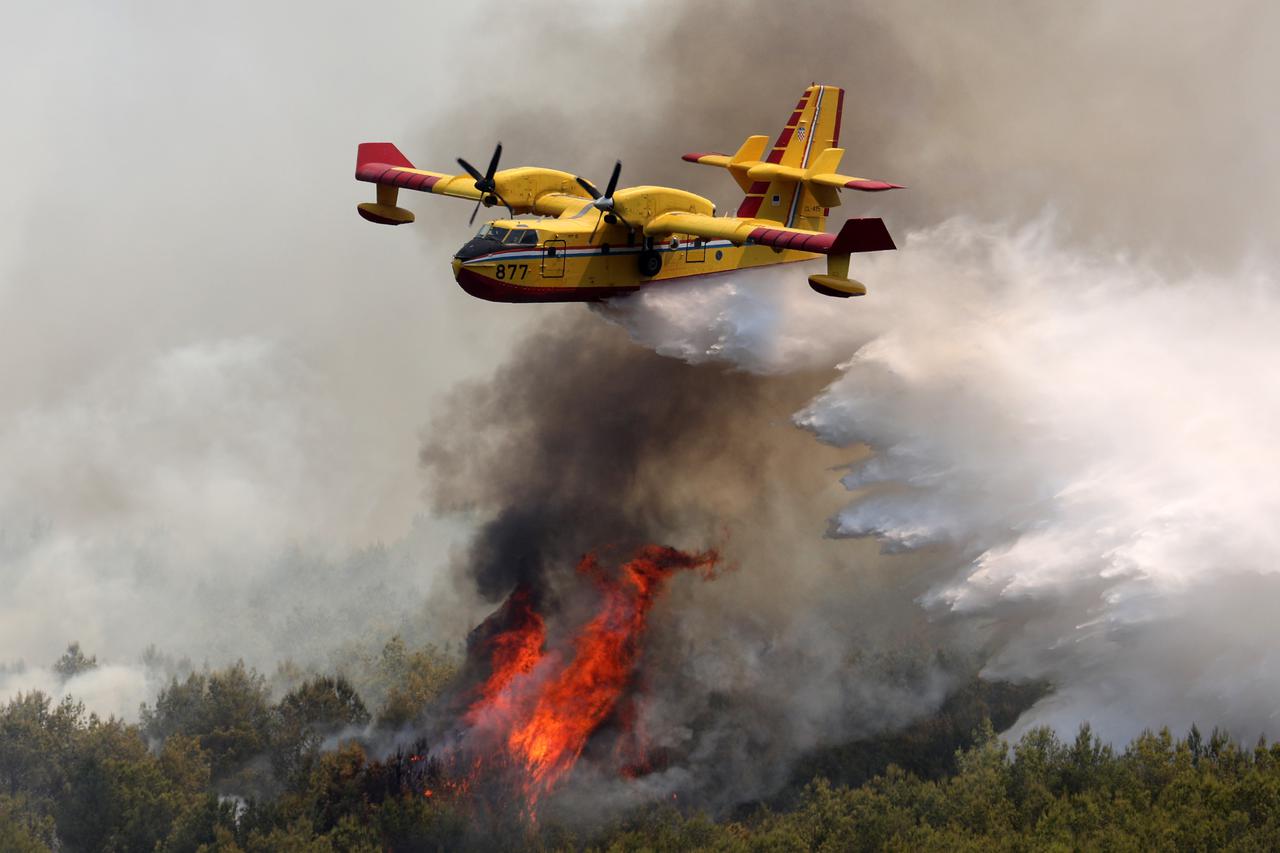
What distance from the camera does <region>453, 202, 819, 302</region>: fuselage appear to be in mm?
45969

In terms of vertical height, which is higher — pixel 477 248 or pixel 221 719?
pixel 477 248

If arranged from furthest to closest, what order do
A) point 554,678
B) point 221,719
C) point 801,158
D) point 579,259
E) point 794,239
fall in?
point 221,719
point 554,678
point 801,158
point 579,259
point 794,239

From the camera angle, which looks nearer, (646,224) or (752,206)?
(646,224)

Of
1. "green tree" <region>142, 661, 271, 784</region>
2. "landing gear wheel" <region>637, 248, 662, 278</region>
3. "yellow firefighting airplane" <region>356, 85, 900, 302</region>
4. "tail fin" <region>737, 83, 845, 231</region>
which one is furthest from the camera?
"green tree" <region>142, 661, 271, 784</region>

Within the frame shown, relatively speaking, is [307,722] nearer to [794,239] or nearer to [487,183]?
[487,183]

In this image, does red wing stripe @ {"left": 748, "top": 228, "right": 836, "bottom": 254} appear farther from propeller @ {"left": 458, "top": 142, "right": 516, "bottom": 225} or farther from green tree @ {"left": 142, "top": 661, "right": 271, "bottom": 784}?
green tree @ {"left": 142, "top": 661, "right": 271, "bottom": 784}

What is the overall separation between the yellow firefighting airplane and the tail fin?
0.11 feet

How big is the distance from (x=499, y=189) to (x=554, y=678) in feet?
61.3

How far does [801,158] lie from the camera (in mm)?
53406

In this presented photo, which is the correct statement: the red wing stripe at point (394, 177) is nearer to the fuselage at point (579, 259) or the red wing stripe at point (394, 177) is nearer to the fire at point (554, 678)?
the fuselage at point (579, 259)

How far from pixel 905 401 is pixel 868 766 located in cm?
2499

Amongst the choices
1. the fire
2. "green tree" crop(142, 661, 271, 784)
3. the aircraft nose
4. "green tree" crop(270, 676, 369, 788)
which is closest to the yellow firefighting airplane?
the aircraft nose

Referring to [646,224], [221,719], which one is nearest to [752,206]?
[646,224]

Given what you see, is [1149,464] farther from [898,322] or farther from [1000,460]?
[898,322]
